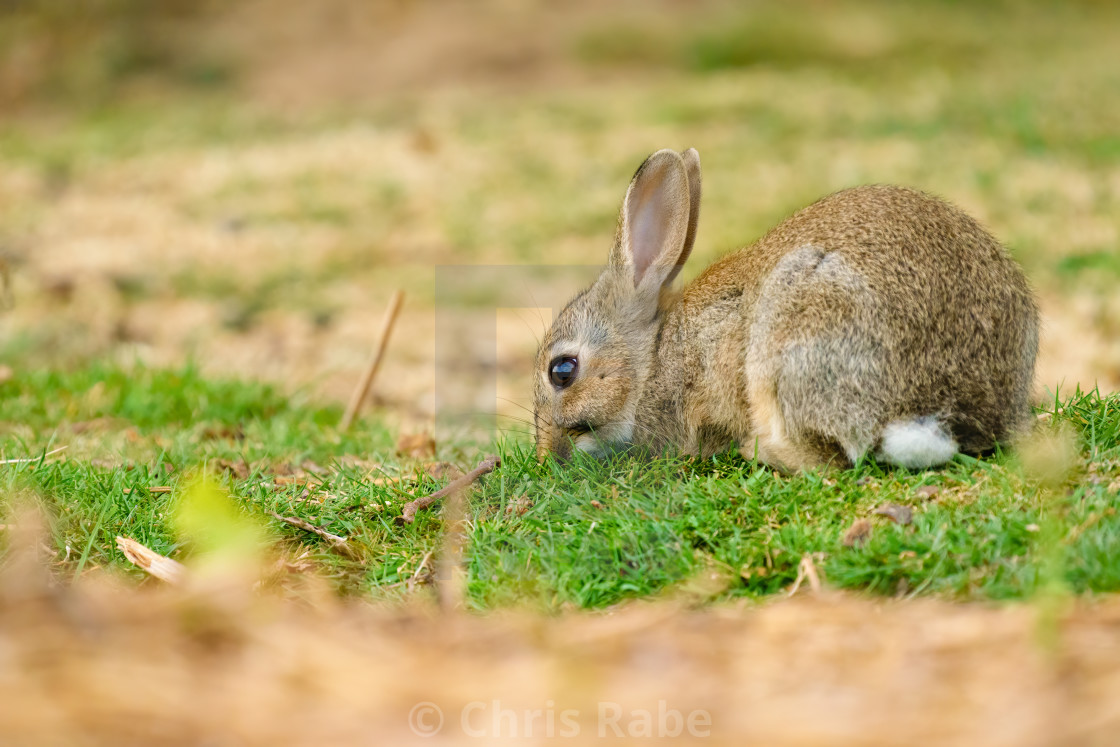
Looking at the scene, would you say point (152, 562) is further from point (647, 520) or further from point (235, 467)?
point (647, 520)

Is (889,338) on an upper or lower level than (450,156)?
lower

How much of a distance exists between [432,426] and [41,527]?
130 inches

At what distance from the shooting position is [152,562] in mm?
3732

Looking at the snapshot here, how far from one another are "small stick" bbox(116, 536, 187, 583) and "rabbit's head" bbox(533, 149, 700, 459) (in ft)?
5.52

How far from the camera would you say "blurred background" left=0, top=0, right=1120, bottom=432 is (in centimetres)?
951

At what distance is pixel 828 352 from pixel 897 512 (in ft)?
2.24

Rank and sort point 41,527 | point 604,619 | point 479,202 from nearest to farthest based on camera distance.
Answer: point 604,619, point 41,527, point 479,202

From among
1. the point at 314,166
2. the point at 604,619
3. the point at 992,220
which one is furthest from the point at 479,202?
the point at 604,619

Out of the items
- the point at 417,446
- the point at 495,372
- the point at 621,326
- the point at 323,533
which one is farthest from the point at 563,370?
the point at 495,372

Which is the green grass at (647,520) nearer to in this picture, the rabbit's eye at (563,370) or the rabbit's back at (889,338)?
the rabbit's back at (889,338)

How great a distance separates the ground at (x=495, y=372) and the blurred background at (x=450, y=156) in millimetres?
65

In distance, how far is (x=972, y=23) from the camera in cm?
2366

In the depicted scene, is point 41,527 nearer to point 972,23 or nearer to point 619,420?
point 619,420
